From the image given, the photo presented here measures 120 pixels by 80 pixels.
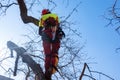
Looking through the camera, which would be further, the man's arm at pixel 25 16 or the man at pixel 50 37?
the man's arm at pixel 25 16

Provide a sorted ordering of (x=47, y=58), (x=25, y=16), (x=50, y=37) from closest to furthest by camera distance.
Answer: (x=47, y=58), (x=50, y=37), (x=25, y=16)

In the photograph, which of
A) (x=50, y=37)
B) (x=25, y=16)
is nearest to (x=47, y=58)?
(x=50, y=37)

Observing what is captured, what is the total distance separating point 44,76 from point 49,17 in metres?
1.59

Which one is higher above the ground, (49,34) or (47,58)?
(49,34)

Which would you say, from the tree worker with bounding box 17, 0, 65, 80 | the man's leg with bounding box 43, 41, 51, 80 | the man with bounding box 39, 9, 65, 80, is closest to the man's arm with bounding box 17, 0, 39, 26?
the tree worker with bounding box 17, 0, 65, 80

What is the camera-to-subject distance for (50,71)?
5.43 meters

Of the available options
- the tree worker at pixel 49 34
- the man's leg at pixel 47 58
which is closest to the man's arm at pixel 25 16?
the tree worker at pixel 49 34

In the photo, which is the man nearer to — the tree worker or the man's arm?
the tree worker

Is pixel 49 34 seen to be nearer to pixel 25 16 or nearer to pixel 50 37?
pixel 50 37

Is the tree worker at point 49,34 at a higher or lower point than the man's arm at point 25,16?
lower

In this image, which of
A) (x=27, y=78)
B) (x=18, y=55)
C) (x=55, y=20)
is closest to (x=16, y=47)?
(x=18, y=55)

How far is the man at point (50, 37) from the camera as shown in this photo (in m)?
5.75

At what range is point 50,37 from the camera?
628 cm

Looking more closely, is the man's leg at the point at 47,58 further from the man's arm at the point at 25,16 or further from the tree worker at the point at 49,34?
the man's arm at the point at 25,16
